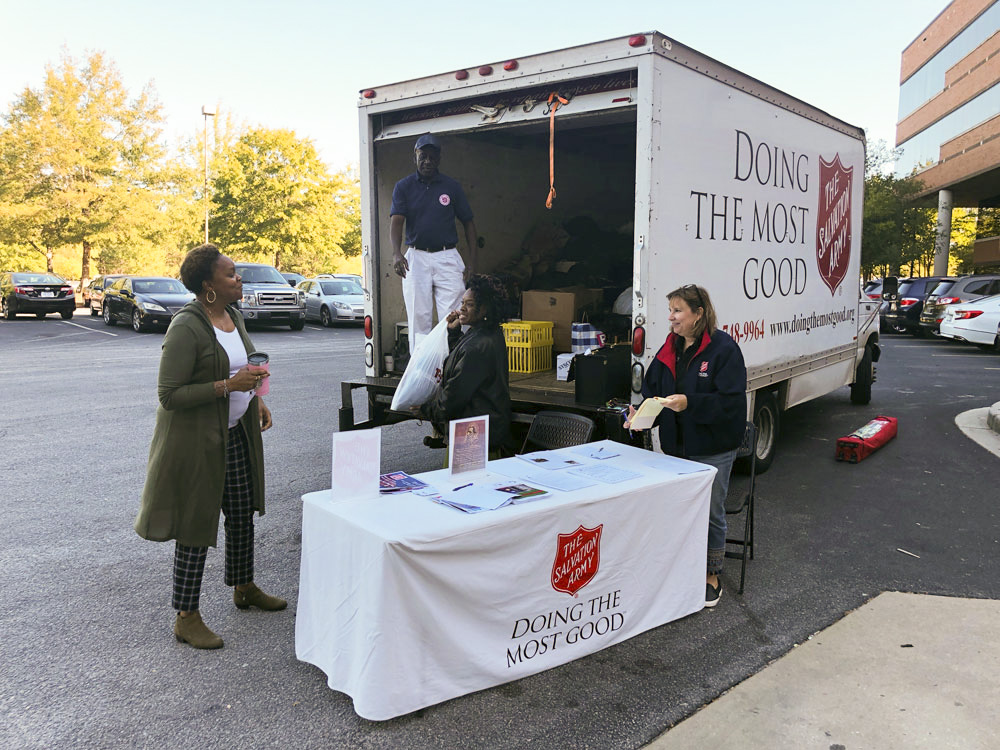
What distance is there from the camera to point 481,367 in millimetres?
4789

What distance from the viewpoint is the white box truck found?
4.81m

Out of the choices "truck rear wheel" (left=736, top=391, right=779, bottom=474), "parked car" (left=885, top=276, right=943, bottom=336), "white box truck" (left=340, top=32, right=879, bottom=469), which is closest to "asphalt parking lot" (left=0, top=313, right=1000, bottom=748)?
"truck rear wheel" (left=736, top=391, right=779, bottom=474)

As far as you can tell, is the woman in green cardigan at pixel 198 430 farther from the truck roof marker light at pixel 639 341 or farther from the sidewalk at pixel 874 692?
the truck roof marker light at pixel 639 341

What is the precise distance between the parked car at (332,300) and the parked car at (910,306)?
14464 mm

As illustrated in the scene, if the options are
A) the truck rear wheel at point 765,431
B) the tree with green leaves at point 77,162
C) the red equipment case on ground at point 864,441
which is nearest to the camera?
the truck rear wheel at point 765,431

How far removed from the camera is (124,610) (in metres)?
4.01

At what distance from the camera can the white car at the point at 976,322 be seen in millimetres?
16719

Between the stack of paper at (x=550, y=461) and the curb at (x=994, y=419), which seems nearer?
the stack of paper at (x=550, y=461)

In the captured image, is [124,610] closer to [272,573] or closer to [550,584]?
[272,573]

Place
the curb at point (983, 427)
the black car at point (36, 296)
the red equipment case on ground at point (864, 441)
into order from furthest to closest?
1. the black car at point (36, 296)
2. the curb at point (983, 427)
3. the red equipment case on ground at point (864, 441)

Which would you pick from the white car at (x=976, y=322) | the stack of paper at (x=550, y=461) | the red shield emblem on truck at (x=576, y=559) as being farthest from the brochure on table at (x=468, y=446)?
the white car at (x=976, y=322)

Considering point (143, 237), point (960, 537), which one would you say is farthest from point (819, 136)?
point (143, 237)

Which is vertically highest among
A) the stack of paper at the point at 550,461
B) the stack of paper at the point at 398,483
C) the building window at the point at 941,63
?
the building window at the point at 941,63

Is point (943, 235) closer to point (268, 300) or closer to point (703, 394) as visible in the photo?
point (268, 300)
